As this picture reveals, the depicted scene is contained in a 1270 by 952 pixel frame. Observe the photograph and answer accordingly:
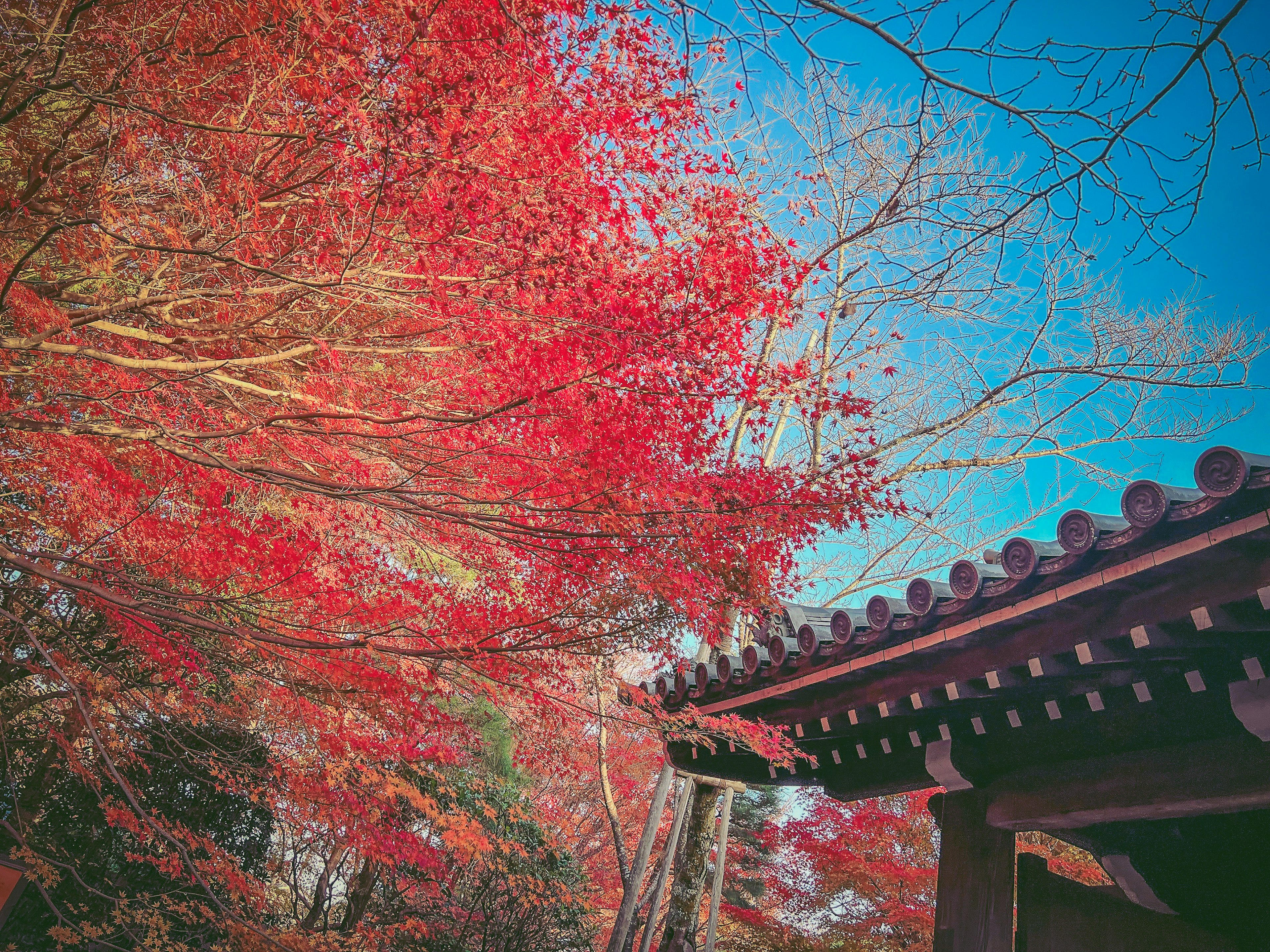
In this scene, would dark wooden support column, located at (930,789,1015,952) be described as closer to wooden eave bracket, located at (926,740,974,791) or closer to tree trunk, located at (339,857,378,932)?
wooden eave bracket, located at (926,740,974,791)

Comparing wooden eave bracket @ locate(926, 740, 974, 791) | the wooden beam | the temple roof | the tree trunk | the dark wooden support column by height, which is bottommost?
the tree trunk

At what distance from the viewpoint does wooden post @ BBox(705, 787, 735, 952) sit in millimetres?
11211

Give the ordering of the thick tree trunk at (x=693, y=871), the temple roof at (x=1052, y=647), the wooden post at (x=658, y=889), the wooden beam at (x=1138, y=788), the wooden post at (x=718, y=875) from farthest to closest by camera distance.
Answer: the wooden post at (x=718, y=875), the wooden post at (x=658, y=889), the thick tree trunk at (x=693, y=871), the wooden beam at (x=1138, y=788), the temple roof at (x=1052, y=647)

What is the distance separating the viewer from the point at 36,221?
5055 mm

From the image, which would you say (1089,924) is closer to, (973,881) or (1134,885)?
(1134,885)

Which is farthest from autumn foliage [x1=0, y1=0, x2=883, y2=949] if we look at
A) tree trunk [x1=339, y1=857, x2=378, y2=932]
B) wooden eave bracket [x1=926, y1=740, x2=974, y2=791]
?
wooden eave bracket [x1=926, y1=740, x2=974, y2=791]

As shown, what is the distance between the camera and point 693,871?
805 cm

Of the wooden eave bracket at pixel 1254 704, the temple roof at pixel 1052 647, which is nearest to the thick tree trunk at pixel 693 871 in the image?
the temple roof at pixel 1052 647

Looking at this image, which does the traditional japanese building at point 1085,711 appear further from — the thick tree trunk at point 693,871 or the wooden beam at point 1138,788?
the thick tree trunk at point 693,871

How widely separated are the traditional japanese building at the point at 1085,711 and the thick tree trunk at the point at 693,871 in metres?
2.87

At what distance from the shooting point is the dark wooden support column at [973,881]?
4160mm

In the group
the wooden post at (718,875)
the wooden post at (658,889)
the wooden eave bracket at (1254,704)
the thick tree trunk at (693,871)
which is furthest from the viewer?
the wooden post at (718,875)

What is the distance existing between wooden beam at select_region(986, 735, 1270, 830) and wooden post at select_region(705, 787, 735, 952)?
7.42 m

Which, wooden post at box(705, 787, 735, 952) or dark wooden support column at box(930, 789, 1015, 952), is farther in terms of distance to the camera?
wooden post at box(705, 787, 735, 952)
